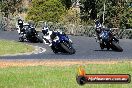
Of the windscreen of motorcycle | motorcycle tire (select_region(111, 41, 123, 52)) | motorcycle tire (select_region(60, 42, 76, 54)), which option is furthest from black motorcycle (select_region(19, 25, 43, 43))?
motorcycle tire (select_region(60, 42, 76, 54))

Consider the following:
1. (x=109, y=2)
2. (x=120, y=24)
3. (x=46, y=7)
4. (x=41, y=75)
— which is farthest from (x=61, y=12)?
(x=41, y=75)

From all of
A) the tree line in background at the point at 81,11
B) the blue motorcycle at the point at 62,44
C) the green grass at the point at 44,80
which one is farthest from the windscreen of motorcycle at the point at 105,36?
the tree line in background at the point at 81,11

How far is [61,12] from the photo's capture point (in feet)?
180

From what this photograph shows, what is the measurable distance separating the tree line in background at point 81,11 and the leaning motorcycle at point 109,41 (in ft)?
64.6

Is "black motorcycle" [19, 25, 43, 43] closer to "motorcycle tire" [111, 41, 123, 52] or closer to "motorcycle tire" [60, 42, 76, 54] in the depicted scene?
"motorcycle tire" [111, 41, 123, 52]

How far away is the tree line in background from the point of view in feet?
143

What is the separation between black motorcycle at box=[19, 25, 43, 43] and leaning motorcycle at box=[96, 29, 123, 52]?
302 inches

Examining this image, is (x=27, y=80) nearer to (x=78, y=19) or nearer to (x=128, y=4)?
(x=128, y=4)

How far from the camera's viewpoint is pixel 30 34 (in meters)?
30.6

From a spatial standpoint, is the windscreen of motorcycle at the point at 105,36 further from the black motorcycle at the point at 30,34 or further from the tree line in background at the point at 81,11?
the tree line in background at the point at 81,11

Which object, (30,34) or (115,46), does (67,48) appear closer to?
(115,46)

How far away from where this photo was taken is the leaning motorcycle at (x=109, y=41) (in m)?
22.5

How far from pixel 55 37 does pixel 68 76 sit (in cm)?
1191

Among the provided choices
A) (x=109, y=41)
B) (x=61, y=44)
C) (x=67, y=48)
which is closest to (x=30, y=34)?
(x=109, y=41)
